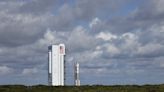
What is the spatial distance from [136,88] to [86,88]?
10.1 metres

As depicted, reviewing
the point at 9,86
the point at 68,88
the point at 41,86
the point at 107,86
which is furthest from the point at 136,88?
the point at 9,86

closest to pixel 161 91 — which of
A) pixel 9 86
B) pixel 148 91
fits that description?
pixel 148 91

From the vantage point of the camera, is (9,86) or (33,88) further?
(9,86)

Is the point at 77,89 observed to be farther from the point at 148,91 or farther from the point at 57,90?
the point at 148,91

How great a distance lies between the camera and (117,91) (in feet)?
238

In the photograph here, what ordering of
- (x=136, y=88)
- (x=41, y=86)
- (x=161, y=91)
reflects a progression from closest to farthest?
1. (x=161, y=91)
2. (x=136, y=88)
3. (x=41, y=86)

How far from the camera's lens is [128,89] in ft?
245

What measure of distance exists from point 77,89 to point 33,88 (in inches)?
373

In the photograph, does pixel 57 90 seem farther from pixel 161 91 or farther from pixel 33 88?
pixel 161 91

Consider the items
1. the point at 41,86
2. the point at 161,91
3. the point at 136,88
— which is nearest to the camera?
the point at 161,91

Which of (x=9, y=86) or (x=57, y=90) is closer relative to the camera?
(x=57, y=90)

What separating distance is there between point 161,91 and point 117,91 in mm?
8261

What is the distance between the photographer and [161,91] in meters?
70.4

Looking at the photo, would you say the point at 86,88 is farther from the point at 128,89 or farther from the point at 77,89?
the point at 128,89
